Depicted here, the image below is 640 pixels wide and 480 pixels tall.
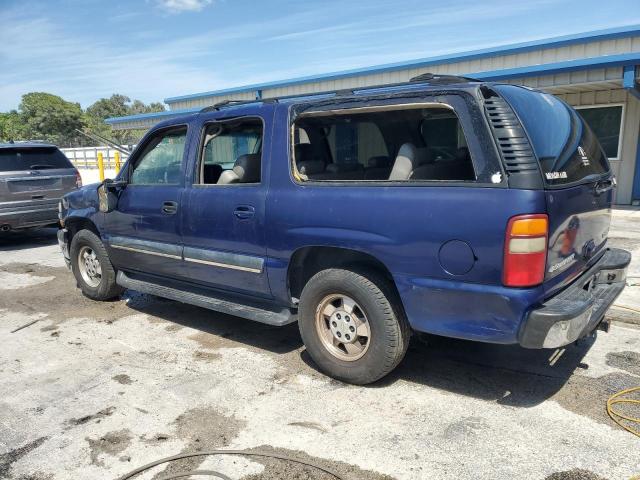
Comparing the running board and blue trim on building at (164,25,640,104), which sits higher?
blue trim on building at (164,25,640,104)

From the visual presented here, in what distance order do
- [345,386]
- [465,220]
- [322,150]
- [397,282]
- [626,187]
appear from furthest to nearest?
[626,187] → [322,150] → [345,386] → [397,282] → [465,220]

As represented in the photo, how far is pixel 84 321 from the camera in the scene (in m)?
5.18

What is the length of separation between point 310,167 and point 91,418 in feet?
7.50

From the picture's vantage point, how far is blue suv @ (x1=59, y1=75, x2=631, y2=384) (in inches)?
111

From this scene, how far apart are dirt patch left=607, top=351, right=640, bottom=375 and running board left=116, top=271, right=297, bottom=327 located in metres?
2.39

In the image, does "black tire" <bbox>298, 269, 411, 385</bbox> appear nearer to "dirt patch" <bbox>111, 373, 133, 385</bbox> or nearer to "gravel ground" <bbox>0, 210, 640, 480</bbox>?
"gravel ground" <bbox>0, 210, 640, 480</bbox>

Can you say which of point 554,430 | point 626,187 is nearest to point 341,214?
point 554,430

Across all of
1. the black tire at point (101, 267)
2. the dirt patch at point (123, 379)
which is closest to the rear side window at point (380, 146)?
the dirt patch at point (123, 379)

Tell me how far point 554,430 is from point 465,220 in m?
1.31

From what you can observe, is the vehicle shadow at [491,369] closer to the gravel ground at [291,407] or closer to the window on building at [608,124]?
the gravel ground at [291,407]

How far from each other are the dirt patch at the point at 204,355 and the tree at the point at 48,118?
71222 millimetres

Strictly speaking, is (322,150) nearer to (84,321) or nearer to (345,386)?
(345,386)

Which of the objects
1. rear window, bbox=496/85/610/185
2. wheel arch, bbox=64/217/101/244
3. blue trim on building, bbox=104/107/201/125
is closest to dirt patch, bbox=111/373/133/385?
wheel arch, bbox=64/217/101/244

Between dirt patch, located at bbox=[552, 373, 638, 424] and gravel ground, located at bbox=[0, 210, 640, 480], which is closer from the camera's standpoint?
gravel ground, located at bbox=[0, 210, 640, 480]
